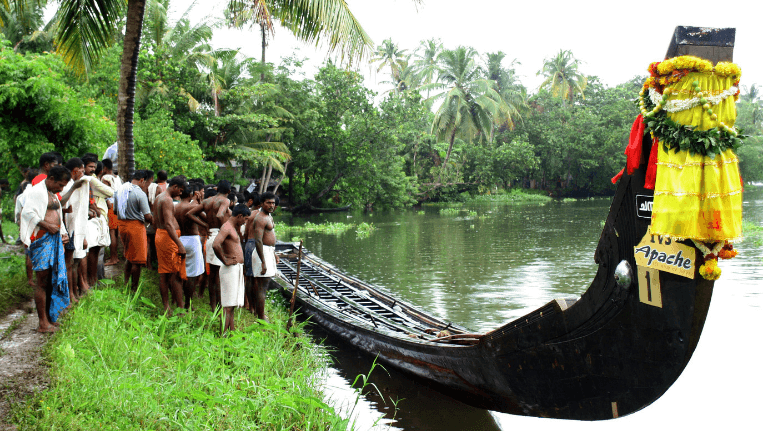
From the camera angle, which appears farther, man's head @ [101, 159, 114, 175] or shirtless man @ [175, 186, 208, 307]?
man's head @ [101, 159, 114, 175]

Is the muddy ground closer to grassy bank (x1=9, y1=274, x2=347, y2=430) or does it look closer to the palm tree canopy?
grassy bank (x1=9, y1=274, x2=347, y2=430)

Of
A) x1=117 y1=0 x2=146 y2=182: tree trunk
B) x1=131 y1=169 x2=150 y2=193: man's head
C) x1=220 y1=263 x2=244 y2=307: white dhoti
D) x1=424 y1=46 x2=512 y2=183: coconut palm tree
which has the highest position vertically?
x1=424 y1=46 x2=512 y2=183: coconut palm tree

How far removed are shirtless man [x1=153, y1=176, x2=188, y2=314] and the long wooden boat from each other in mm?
2747

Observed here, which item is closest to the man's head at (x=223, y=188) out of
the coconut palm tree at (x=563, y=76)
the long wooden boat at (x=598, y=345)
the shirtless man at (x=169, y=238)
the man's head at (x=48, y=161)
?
the shirtless man at (x=169, y=238)

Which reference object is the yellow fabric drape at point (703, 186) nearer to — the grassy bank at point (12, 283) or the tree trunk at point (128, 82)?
the grassy bank at point (12, 283)

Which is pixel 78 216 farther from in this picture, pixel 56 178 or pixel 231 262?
pixel 231 262

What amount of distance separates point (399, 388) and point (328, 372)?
3.40 ft

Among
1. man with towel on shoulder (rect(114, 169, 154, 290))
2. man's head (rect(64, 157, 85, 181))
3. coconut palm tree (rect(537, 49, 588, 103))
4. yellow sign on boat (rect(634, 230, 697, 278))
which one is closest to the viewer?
yellow sign on boat (rect(634, 230, 697, 278))

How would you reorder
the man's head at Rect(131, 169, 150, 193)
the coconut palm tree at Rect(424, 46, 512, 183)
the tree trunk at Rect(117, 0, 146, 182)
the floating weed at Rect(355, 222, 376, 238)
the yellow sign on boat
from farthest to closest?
the coconut palm tree at Rect(424, 46, 512, 183), the floating weed at Rect(355, 222, 376, 238), the tree trunk at Rect(117, 0, 146, 182), the man's head at Rect(131, 169, 150, 193), the yellow sign on boat

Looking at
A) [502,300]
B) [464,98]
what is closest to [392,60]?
[464,98]

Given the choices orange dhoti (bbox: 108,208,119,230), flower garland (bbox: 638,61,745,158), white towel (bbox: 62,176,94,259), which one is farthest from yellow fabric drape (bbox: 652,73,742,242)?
orange dhoti (bbox: 108,208,119,230)

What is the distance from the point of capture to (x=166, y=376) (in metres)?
4.68

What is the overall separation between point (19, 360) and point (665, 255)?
191 inches

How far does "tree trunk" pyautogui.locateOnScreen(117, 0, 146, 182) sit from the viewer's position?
7.99m
